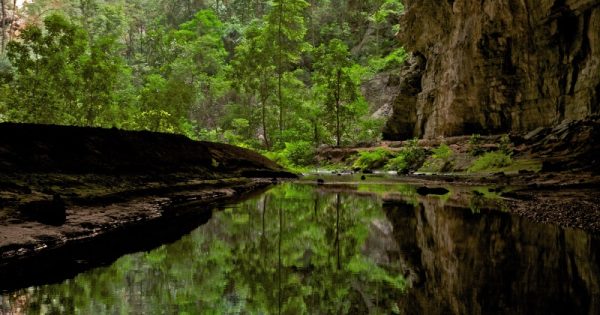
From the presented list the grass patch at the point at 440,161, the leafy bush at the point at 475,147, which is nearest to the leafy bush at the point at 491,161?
the leafy bush at the point at 475,147

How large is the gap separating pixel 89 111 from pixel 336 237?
74.4ft

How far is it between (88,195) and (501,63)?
2425cm

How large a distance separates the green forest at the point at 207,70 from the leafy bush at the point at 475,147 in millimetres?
12255

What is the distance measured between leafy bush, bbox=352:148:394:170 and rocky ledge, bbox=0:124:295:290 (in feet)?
55.3

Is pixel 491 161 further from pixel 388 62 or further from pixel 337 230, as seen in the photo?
pixel 388 62

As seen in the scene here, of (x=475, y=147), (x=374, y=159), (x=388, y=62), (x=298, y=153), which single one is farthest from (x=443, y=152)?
(x=388, y=62)

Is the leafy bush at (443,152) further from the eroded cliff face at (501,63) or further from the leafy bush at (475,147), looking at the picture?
the eroded cliff face at (501,63)

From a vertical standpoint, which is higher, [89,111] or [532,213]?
[89,111]

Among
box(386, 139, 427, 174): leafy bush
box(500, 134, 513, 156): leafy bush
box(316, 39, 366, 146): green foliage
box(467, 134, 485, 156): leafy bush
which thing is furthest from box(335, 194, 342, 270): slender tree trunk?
box(316, 39, 366, 146): green foliage

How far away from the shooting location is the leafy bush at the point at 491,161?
17.6 m

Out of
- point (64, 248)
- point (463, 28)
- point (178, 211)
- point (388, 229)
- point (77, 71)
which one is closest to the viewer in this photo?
point (64, 248)

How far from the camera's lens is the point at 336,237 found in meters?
5.56

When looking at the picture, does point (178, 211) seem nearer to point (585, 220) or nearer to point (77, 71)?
point (585, 220)

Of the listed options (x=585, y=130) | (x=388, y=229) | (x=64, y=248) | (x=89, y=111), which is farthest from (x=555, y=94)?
(x=89, y=111)
